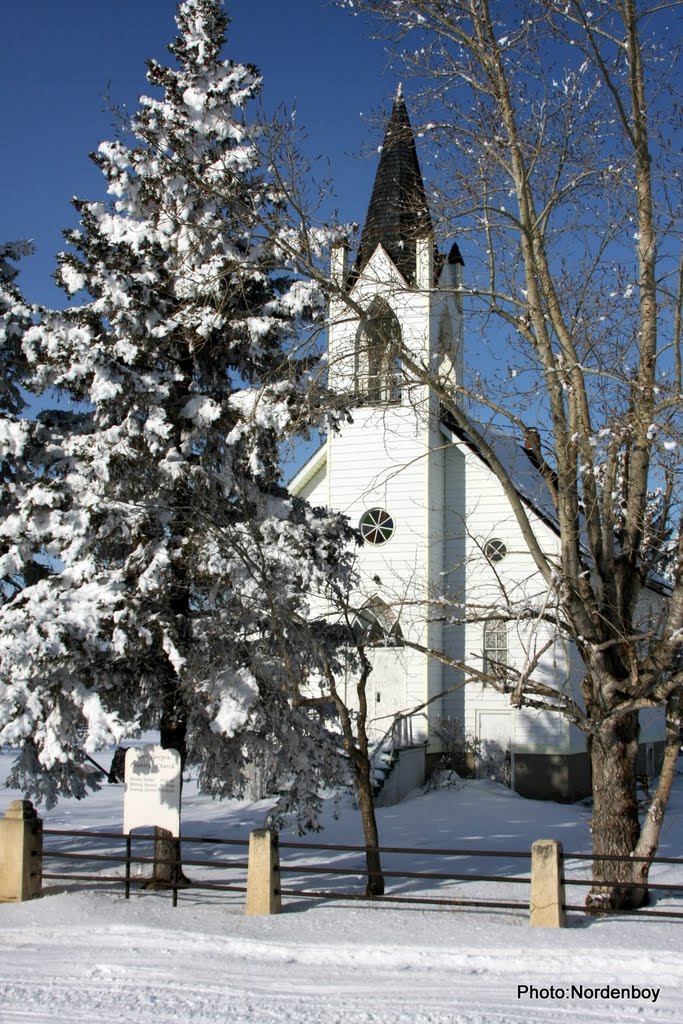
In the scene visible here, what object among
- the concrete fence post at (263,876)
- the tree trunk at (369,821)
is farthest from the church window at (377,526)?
the concrete fence post at (263,876)

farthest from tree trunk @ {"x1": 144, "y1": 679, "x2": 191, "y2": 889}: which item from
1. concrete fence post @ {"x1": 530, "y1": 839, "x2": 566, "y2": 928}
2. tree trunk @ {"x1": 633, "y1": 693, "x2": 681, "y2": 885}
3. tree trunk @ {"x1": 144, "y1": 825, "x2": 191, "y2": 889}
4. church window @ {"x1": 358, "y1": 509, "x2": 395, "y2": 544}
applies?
church window @ {"x1": 358, "y1": 509, "x2": 395, "y2": 544}

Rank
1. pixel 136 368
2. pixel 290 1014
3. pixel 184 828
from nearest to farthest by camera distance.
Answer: pixel 290 1014
pixel 136 368
pixel 184 828

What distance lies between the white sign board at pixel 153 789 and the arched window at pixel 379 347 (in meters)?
4.75

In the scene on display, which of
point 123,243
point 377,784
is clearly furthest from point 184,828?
point 123,243

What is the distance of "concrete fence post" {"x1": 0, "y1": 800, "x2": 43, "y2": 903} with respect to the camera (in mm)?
11188

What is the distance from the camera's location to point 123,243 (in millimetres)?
12789

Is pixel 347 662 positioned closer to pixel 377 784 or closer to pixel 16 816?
pixel 16 816

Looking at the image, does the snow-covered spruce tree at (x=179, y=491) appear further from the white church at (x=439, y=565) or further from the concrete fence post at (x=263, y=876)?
the white church at (x=439, y=565)


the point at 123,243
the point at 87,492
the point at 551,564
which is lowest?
the point at 551,564

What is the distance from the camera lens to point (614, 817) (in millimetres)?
11000

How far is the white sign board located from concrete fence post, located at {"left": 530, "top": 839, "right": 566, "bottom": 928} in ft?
13.2

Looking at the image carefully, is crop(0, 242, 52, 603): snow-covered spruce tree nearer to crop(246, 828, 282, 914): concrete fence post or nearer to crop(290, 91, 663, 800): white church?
crop(246, 828, 282, 914): concrete fence post

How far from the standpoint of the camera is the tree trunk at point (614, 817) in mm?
10953

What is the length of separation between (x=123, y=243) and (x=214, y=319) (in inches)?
74.1
